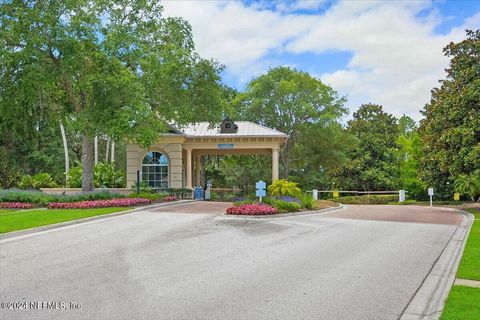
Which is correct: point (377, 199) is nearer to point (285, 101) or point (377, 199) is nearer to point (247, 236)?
point (285, 101)

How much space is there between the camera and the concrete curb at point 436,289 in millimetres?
6075

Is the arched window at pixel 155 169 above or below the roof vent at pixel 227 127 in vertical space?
below

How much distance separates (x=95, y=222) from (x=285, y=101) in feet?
75.4

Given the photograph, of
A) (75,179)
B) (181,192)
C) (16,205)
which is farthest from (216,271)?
(75,179)

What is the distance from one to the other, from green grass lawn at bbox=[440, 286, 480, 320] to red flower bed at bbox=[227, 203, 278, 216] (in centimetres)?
1073

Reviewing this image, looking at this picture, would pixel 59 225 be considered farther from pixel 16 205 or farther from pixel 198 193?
pixel 198 193

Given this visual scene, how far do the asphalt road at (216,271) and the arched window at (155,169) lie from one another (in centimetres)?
1487

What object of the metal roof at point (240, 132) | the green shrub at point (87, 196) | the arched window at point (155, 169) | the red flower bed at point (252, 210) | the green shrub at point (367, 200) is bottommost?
the green shrub at point (367, 200)

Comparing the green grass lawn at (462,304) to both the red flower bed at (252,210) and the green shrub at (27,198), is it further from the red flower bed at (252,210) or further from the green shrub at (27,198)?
the green shrub at (27,198)

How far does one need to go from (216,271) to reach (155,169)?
21883mm

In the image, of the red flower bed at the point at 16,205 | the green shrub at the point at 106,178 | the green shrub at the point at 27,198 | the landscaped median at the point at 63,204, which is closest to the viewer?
the landscaped median at the point at 63,204

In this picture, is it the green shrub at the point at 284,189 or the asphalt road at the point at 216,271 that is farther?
the green shrub at the point at 284,189

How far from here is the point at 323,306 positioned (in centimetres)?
623

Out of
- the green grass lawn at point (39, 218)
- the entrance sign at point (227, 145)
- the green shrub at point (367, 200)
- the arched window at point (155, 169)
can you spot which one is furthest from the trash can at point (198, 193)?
the green shrub at point (367, 200)
